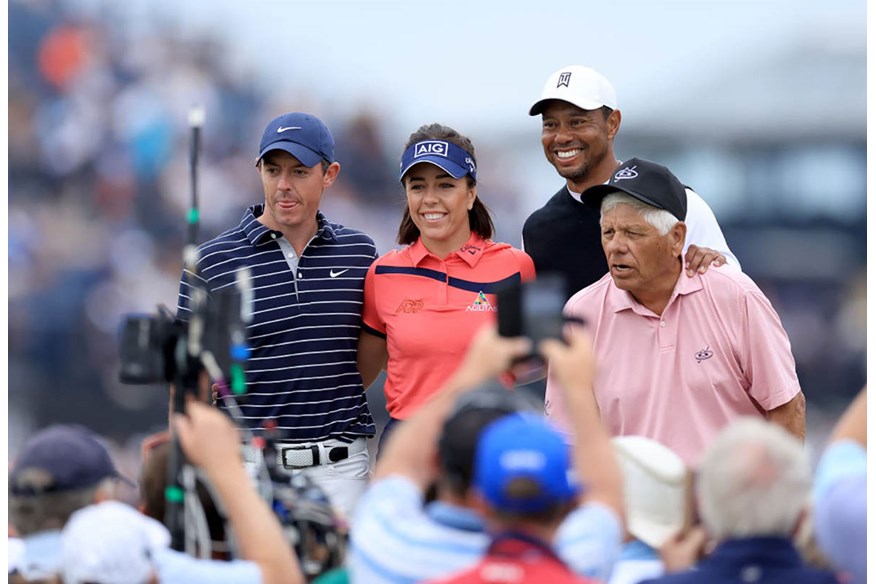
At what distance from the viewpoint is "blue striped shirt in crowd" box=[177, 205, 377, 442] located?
4.08 metres

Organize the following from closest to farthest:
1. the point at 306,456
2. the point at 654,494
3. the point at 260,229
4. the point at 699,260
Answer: the point at 654,494, the point at 699,260, the point at 306,456, the point at 260,229

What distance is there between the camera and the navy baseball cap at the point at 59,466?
283cm

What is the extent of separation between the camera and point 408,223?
14.2 ft

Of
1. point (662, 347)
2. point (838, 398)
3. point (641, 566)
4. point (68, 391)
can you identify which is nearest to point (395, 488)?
point (641, 566)

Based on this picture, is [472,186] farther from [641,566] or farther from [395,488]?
[395,488]

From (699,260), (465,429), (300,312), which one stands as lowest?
(465,429)

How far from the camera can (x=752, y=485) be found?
7.50 feet

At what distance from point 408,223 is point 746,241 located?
553 cm

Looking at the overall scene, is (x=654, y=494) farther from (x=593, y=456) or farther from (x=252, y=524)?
(x=252, y=524)

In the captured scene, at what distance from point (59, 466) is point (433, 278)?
1.58 m

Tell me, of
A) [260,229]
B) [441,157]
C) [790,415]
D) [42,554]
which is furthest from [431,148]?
[42,554]

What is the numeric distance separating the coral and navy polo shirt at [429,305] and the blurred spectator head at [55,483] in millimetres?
1341

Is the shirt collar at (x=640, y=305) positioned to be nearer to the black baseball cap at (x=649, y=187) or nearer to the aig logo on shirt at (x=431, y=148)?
the black baseball cap at (x=649, y=187)

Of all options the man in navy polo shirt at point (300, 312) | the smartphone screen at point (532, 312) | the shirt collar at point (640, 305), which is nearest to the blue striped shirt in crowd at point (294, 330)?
the man in navy polo shirt at point (300, 312)
